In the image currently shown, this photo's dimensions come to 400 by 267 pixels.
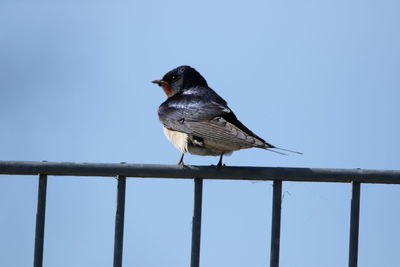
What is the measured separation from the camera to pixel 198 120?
17.3 feet

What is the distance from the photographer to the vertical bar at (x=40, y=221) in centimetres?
287

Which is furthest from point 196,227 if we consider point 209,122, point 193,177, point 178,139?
point 178,139

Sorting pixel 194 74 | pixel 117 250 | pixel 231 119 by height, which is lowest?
pixel 117 250

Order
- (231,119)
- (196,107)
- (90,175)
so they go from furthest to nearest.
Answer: (196,107) < (231,119) < (90,175)

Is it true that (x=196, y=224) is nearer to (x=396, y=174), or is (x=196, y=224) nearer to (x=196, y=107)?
(x=396, y=174)

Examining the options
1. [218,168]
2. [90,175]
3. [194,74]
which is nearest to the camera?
[90,175]

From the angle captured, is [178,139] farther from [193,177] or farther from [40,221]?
[40,221]

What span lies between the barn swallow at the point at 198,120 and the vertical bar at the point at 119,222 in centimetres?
128

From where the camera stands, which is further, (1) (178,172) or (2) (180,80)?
(2) (180,80)

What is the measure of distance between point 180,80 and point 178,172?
3.67m

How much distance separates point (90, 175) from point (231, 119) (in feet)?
7.99

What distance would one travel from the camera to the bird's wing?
4.46 meters

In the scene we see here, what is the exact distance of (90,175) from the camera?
286 cm

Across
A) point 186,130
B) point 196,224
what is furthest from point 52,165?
point 186,130
